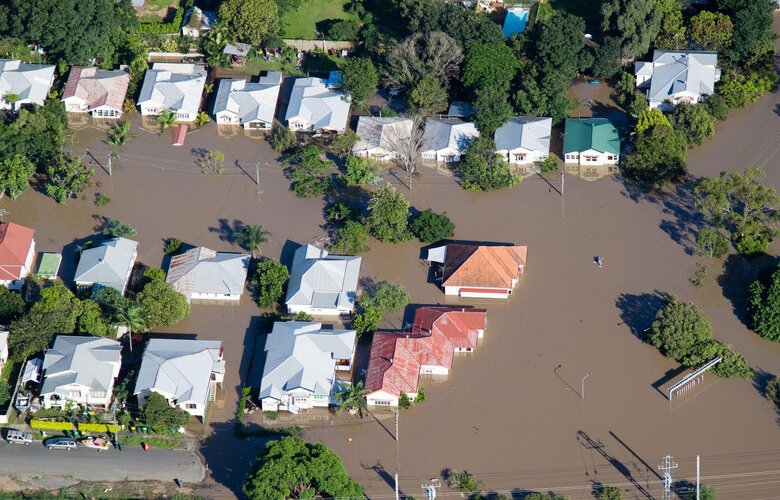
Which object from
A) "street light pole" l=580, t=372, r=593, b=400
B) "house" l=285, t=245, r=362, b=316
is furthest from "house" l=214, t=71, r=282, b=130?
"street light pole" l=580, t=372, r=593, b=400

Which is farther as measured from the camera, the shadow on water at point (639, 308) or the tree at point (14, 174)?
the tree at point (14, 174)

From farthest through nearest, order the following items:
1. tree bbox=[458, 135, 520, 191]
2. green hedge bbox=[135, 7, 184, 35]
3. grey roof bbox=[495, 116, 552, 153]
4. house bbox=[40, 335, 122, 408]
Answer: green hedge bbox=[135, 7, 184, 35], grey roof bbox=[495, 116, 552, 153], tree bbox=[458, 135, 520, 191], house bbox=[40, 335, 122, 408]

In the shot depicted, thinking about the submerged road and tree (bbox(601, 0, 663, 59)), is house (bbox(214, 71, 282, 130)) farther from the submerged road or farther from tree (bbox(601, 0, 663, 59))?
the submerged road

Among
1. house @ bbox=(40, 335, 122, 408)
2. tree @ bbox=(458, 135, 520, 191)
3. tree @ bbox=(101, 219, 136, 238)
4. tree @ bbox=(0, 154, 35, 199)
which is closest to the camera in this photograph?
house @ bbox=(40, 335, 122, 408)

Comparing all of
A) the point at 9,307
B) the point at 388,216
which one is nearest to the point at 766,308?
the point at 388,216

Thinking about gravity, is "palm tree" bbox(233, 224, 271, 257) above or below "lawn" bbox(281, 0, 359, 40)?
below

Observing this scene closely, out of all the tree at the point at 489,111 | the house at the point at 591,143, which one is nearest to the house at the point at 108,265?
the tree at the point at 489,111

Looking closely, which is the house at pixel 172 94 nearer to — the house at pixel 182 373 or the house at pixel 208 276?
the house at pixel 208 276
